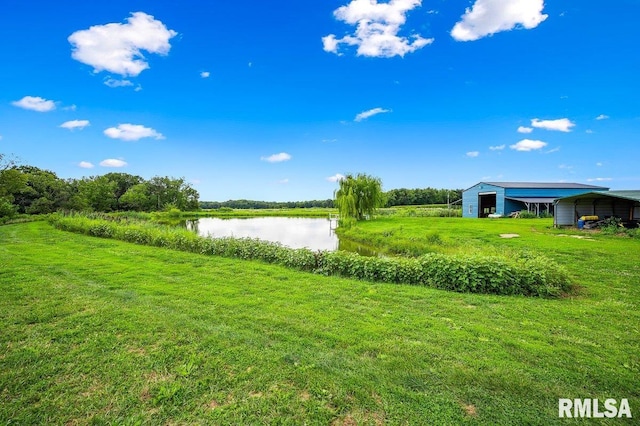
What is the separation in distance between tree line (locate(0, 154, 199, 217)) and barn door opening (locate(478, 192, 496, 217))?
1786 inches

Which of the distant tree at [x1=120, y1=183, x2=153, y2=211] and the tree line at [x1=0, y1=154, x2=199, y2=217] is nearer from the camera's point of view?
the tree line at [x1=0, y1=154, x2=199, y2=217]

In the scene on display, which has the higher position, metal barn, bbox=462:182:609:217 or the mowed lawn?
metal barn, bbox=462:182:609:217

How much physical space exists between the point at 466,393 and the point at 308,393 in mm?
1550

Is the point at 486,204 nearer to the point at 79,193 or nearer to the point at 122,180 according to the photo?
the point at 79,193

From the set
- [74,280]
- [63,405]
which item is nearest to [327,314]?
[63,405]

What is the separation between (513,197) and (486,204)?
14.5 ft

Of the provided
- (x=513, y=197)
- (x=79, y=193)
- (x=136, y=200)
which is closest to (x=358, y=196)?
(x=513, y=197)

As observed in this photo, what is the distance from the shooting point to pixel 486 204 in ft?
119

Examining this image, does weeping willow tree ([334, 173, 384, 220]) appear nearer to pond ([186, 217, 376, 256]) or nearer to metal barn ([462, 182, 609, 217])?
pond ([186, 217, 376, 256])

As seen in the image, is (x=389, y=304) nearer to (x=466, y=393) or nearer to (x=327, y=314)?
(x=327, y=314)

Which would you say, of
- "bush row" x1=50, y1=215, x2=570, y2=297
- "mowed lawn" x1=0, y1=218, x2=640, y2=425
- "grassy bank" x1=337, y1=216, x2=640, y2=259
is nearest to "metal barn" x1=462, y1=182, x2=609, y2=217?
"grassy bank" x1=337, y1=216, x2=640, y2=259

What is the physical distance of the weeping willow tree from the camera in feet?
97.2

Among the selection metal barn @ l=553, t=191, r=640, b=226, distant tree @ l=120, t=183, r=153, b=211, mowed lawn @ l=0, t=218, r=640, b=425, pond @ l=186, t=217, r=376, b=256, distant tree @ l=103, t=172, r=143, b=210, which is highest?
distant tree @ l=103, t=172, r=143, b=210

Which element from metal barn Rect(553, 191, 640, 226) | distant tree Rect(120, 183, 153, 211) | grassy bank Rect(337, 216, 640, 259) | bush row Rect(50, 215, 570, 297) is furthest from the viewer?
distant tree Rect(120, 183, 153, 211)
